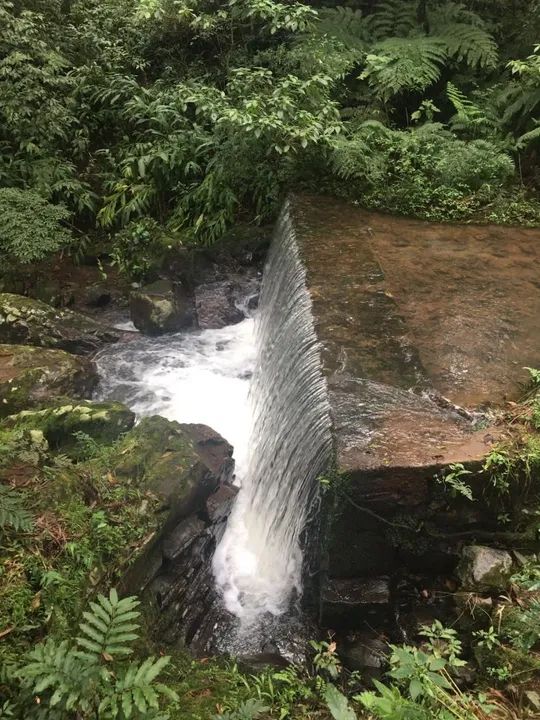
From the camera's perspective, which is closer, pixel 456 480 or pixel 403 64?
pixel 456 480

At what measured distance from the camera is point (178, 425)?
15.6 feet

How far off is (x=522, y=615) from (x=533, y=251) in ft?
13.7

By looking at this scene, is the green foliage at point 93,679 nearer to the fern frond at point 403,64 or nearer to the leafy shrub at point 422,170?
the leafy shrub at point 422,170

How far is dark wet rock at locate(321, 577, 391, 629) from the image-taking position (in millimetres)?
3533

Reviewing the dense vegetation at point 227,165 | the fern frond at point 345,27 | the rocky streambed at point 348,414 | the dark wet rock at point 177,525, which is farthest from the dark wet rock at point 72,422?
the fern frond at point 345,27

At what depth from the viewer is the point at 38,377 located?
5387 millimetres

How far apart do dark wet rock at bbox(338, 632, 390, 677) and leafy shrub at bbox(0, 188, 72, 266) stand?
5790mm

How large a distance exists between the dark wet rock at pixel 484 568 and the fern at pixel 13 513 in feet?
8.68

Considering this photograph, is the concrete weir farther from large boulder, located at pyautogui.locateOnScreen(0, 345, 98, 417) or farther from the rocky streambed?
large boulder, located at pyautogui.locateOnScreen(0, 345, 98, 417)

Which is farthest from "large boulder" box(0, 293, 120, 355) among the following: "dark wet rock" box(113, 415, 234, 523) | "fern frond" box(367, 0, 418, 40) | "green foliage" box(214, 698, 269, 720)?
"fern frond" box(367, 0, 418, 40)

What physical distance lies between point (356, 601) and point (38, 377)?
12.1ft

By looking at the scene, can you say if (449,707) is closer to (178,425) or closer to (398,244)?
(178,425)

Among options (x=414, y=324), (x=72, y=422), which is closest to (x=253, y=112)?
(x=414, y=324)

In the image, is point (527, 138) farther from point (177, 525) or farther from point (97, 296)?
point (177, 525)
